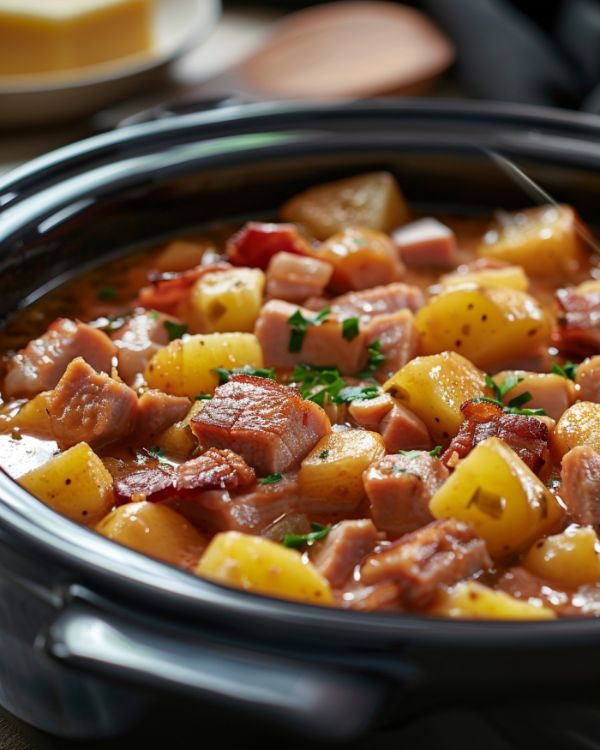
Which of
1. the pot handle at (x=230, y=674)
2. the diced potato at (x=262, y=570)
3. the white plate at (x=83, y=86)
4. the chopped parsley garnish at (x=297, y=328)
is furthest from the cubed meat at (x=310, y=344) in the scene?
the white plate at (x=83, y=86)

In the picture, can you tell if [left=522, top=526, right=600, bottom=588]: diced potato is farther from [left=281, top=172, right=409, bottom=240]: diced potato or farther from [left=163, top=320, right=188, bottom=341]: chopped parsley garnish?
[left=281, top=172, right=409, bottom=240]: diced potato

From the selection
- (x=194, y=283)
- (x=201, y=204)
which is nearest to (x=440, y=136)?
(x=201, y=204)

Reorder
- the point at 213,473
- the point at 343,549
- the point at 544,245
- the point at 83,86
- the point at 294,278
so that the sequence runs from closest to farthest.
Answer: the point at 343,549 < the point at 213,473 < the point at 294,278 < the point at 544,245 < the point at 83,86

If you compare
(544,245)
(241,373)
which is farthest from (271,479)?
(544,245)

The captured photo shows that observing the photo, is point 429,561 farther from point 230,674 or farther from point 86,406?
point 86,406

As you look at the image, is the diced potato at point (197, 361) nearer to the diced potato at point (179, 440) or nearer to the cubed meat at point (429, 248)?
the diced potato at point (179, 440)

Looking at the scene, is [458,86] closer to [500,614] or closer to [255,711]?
[500,614]
